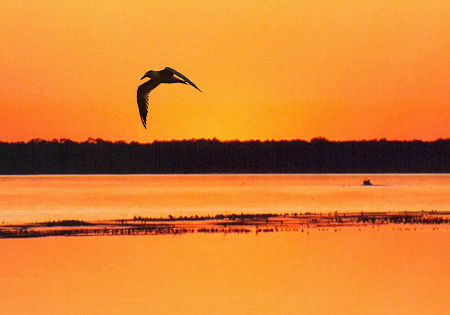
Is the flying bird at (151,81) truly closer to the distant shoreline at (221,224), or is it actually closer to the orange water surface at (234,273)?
the orange water surface at (234,273)

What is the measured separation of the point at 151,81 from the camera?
18.1 meters

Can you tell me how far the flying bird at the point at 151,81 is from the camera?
54.5 ft

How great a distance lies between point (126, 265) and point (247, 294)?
24.1 feet

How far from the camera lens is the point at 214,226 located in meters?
45.9

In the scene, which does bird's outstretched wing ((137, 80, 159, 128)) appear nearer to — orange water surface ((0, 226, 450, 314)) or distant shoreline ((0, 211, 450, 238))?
orange water surface ((0, 226, 450, 314))

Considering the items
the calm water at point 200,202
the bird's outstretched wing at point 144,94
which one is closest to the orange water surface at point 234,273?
the bird's outstretched wing at point 144,94

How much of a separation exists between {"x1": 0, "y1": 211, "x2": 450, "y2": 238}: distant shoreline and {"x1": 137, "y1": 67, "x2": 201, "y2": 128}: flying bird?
24.9m

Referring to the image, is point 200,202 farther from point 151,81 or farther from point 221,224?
point 151,81

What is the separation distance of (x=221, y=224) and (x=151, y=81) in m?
29.7

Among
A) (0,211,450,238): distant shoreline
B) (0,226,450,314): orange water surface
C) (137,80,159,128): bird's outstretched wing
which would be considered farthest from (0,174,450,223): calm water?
(137,80,159,128): bird's outstretched wing

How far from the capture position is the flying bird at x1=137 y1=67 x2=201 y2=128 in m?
16.6

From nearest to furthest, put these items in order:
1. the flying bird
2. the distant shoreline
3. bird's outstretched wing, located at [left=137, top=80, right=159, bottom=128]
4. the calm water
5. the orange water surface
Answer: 1. the flying bird
2. bird's outstretched wing, located at [left=137, top=80, right=159, bottom=128]
3. the orange water surface
4. the distant shoreline
5. the calm water

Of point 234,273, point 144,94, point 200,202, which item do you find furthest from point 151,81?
point 200,202

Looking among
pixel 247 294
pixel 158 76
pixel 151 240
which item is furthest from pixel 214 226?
pixel 158 76
